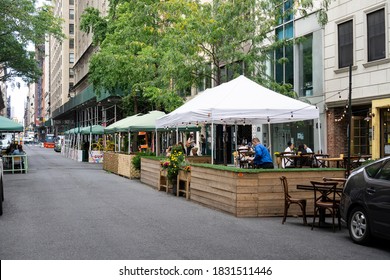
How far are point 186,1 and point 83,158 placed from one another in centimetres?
2143

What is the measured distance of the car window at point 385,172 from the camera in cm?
794

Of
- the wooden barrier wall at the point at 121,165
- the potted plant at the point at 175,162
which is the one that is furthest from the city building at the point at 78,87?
the potted plant at the point at 175,162

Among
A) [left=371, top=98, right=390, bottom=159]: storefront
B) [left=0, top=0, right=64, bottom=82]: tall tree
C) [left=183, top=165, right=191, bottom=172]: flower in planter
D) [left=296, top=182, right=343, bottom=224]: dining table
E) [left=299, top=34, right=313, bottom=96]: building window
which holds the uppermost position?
[left=0, top=0, right=64, bottom=82]: tall tree

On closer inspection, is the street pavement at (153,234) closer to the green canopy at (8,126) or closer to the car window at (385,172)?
the car window at (385,172)

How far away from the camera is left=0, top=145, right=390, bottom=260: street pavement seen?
7.45 meters

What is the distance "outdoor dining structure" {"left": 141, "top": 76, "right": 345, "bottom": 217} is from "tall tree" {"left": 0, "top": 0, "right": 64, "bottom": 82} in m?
20.6

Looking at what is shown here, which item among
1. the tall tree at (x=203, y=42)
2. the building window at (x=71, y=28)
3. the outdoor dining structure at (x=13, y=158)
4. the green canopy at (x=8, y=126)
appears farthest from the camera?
the building window at (x=71, y=28)

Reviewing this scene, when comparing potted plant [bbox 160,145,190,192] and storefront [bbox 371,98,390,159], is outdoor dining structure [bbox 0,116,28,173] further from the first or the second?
storefront [bbox 371,98,390,159]

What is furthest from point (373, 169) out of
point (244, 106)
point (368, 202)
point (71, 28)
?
point (71, 28)

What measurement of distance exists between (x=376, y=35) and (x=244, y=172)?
37.2 ft

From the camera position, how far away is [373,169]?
329 inches

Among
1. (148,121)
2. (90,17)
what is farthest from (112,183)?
(90,17)

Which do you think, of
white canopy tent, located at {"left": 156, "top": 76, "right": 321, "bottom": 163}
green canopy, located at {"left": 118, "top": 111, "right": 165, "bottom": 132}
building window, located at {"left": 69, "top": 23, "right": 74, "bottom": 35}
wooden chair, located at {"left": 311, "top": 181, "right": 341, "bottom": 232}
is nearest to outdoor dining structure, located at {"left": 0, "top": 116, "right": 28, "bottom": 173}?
green canopy, located at {"left": 118, "top": 111, "right": 165, "bottom": 132}

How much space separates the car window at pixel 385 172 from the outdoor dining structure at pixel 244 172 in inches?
122
